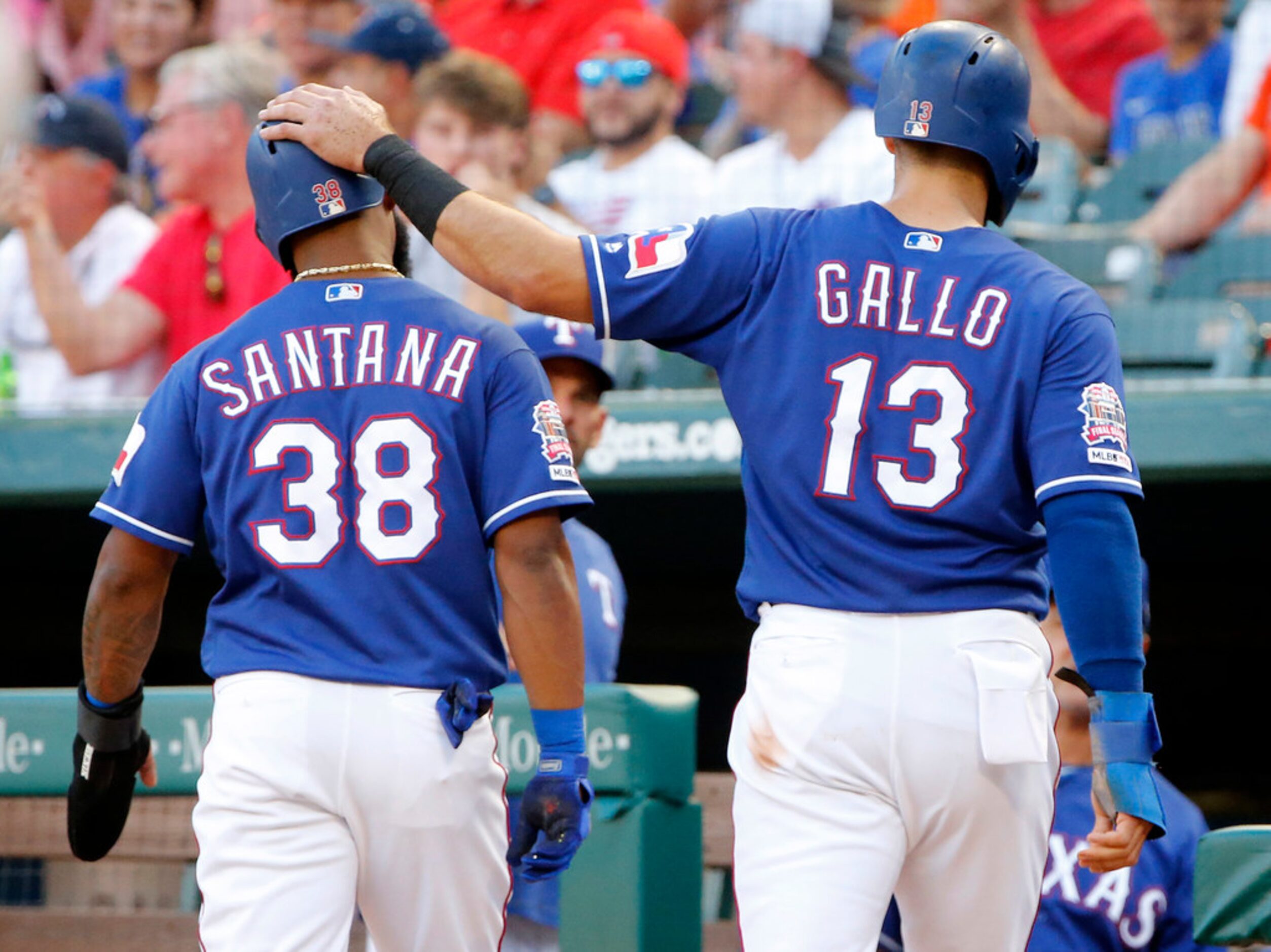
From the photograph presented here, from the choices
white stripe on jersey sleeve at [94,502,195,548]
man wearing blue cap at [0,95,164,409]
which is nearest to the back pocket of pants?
white stripe on jersey sleeve at [94,502,195,548]

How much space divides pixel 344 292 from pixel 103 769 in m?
0.88

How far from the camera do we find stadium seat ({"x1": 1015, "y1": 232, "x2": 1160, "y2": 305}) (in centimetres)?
495

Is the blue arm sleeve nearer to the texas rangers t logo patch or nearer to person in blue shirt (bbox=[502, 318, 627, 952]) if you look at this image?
the texas rangers t logo patch

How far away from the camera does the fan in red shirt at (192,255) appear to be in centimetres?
Answer: 499

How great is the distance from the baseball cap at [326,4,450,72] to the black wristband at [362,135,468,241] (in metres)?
3.14

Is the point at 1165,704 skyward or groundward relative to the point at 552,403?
groundward

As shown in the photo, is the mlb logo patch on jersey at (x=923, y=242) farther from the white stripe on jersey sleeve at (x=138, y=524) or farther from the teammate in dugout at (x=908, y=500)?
the white stripe on jersey sleeve at (x=138, y=524)

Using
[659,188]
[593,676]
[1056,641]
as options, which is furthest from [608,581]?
[659,188]

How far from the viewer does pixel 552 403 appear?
8.14ft

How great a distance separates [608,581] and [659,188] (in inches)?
81.5

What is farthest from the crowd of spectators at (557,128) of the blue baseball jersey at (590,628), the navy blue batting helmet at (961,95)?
the navy blue batting helmet at (961,95)

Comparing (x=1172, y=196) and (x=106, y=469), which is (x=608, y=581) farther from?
(x=1172, y=196)

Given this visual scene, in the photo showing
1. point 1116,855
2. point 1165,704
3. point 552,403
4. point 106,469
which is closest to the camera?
point 1116,855

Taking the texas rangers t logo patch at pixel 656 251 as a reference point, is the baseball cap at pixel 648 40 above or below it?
above
